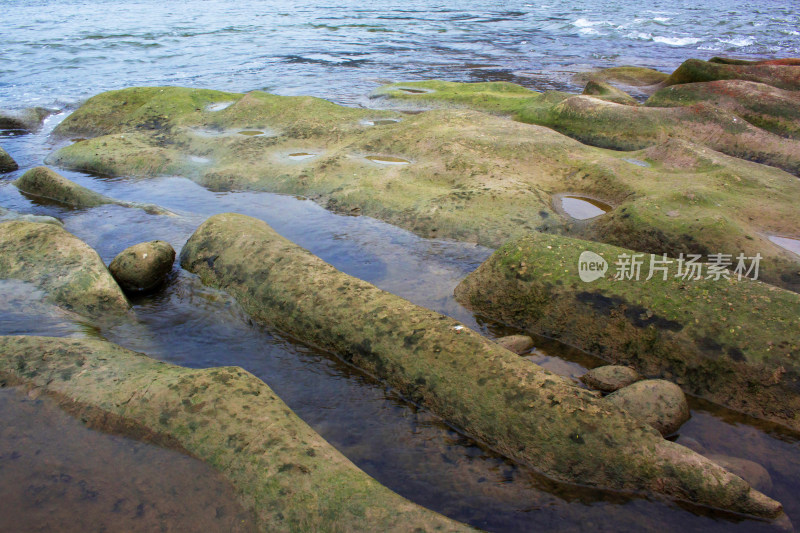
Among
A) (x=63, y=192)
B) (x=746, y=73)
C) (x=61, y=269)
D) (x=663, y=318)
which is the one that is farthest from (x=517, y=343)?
(x=746, y=73)

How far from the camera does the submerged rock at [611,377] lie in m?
3.63

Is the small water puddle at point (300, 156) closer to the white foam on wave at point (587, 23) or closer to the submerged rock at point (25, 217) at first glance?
the submerged rock at point (25, 217)

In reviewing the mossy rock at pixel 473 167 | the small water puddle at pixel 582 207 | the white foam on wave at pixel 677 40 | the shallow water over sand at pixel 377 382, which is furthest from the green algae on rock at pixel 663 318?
the white foam on wave at pixel 677 40

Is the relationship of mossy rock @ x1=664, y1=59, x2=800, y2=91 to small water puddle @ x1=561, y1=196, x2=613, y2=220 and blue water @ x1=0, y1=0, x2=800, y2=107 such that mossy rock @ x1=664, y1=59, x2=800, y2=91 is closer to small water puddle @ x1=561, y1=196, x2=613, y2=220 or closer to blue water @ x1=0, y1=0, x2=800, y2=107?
blue water @ x1=0, y1=0, x2=800, y2=107

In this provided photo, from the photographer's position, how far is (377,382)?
150 inches

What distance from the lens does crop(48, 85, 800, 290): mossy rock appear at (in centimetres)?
534

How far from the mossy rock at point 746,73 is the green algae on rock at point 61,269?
11.1m

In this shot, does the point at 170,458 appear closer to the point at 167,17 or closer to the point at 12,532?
the point at 12,532

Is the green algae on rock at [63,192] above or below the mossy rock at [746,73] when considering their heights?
below

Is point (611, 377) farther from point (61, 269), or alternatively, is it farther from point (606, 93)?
point (606, 93)

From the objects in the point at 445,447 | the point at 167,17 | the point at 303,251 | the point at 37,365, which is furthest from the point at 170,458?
the point at 167,17

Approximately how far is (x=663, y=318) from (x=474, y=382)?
59.2 inches

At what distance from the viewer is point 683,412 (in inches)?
134

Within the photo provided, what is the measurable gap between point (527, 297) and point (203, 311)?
2679 millimetres
